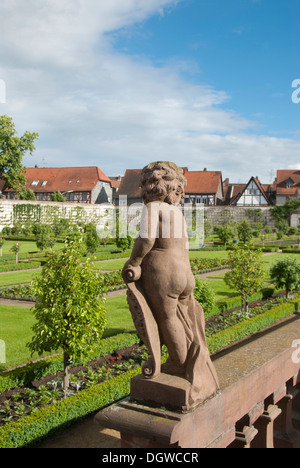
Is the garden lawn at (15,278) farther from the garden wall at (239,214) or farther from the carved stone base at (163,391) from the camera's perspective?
the garden wall at (239,214)

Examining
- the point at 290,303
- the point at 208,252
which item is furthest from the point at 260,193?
the point at 290,303

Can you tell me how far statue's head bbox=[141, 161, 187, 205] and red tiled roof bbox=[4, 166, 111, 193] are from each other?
5186 centimetres

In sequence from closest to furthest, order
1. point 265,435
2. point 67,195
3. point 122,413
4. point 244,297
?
point 122,413
point 265,435
point 244,297
point 67,195

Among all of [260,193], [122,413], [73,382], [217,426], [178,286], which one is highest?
[260,193]

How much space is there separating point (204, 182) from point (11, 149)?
1042 inches

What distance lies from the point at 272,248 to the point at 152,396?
3023 cm

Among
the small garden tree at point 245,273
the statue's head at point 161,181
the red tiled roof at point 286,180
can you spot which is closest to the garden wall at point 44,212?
the red tiled roof at point 286,180

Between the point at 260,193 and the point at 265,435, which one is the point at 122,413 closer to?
the point at 265,435

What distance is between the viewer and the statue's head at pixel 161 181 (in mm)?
4496

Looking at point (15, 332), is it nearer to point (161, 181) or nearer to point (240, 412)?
point (240, 412)

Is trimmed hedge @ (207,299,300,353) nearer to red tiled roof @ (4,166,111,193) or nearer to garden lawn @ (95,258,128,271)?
garden lawn @ (95,258,128,271)

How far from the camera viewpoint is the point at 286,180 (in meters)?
55.7

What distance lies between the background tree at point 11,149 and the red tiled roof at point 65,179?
56.0 ft

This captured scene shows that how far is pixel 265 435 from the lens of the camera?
210 inches
